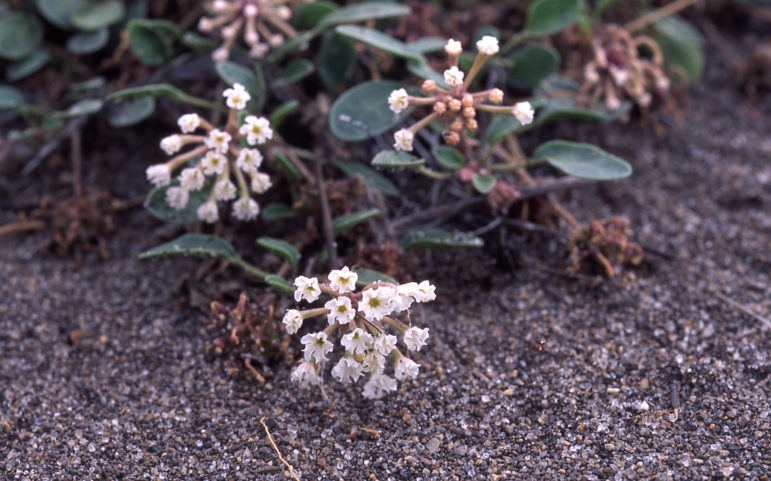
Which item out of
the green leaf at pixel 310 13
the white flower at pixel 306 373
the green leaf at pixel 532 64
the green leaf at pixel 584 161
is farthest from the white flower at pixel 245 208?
the green leaf at pixel 532 64

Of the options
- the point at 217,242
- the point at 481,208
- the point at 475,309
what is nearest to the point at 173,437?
the point at 217,242

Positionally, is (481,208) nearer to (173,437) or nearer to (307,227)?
(307,227)

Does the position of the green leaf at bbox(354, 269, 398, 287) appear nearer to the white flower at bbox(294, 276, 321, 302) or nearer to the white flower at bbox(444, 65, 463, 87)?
the white flower at bbox(294, 276, 321, 302)

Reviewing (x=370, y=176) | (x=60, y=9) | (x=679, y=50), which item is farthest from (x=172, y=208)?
(x=679, y=50)

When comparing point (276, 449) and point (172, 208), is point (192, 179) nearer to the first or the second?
point (172, 208)

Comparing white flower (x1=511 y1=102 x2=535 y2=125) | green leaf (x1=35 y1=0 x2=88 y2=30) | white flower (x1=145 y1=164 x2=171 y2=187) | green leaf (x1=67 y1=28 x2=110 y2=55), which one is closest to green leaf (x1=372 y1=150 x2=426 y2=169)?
white flower (x1=511 y1=102 x2=535 y2=125)

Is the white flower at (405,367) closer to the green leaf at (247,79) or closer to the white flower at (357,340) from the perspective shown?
the white flower at (357,340)
